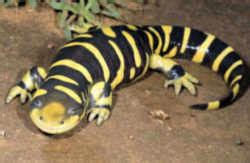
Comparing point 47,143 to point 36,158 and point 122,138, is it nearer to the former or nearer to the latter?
point 36,158

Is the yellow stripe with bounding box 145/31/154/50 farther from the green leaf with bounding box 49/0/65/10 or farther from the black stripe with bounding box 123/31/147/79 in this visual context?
the green leaf with bounding box 49/0/65/10

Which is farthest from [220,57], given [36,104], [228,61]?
[36,104]

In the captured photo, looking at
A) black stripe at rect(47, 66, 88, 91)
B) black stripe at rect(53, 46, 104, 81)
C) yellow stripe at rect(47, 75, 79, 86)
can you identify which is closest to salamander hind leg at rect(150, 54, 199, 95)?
black stripe at rect(53, 46, 104, 81)

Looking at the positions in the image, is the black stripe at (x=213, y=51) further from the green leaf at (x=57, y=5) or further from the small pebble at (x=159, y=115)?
the green leaf at (x=57, y=5)

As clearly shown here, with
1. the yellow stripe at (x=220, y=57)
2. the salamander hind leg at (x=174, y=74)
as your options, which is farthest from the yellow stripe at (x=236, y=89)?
the yellow stripe at (x=220, y=57)

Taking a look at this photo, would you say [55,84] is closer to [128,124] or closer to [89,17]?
[128,124]

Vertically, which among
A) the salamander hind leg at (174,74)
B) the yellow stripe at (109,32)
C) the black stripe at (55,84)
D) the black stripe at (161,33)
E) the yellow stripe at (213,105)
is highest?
the yellow stripe at (109,32)
